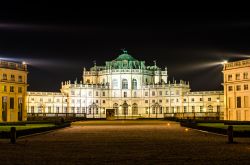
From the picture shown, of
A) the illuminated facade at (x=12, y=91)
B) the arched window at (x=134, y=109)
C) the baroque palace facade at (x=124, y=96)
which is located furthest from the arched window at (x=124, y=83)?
the illuminated facade at (x=12, y=91)

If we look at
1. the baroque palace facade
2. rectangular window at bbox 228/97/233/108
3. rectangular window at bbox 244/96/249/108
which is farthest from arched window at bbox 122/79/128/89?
rectangular window at bbox 244/96/249/108

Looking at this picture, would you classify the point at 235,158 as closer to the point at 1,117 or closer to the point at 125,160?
the point at 125,160

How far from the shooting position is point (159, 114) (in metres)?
150

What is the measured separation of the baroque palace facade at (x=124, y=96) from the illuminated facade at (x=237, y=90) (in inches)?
1825

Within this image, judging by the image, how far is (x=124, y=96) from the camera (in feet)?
525

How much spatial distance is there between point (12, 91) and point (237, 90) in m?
42.5

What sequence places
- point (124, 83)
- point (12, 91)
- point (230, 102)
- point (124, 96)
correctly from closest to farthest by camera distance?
point (12, 91) < point (230, 102) < point (124, 96) < point (124, 83)

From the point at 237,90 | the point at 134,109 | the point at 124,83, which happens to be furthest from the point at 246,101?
the point at 124,83

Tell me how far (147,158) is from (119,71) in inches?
5533

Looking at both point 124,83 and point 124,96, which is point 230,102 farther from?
point 124,83

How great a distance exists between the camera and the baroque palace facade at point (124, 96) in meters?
145

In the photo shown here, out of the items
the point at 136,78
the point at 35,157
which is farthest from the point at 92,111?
the point at 35,157

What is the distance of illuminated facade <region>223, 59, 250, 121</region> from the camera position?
285 feet

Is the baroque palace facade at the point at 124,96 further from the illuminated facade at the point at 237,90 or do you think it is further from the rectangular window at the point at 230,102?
the rectangular window at the point at 230,102
